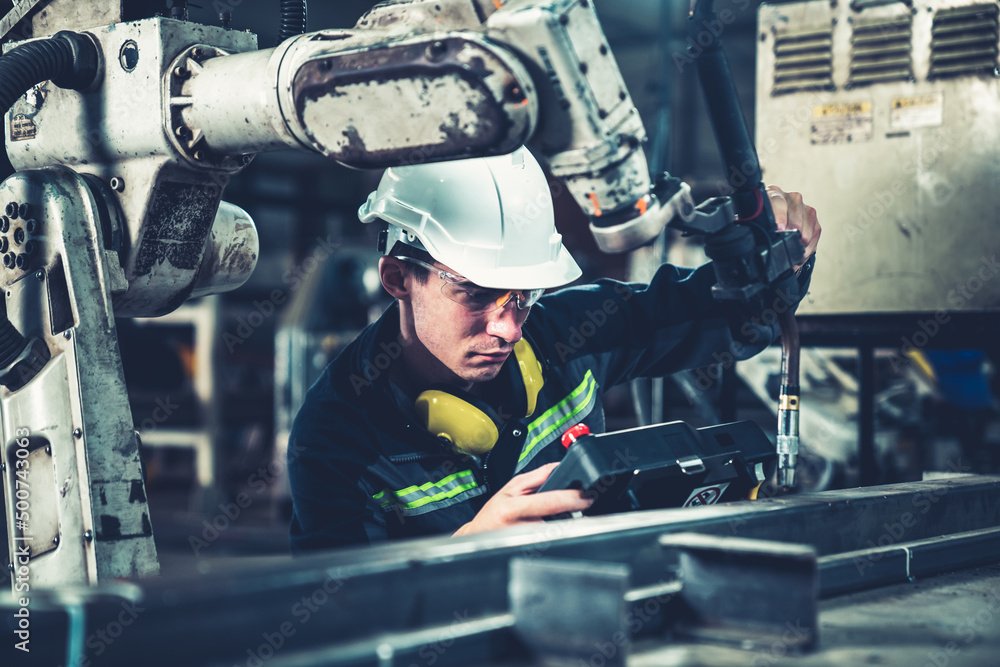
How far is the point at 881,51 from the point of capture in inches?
98.6

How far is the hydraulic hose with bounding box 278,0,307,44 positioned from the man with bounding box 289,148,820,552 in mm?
485

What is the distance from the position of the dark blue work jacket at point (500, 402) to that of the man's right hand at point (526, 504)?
0.99 ft

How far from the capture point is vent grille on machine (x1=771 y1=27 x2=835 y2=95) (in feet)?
8.50

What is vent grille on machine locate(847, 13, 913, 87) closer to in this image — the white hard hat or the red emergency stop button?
the white hard hat

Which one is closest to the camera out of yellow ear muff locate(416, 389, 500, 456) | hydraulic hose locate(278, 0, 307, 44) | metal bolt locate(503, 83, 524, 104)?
metal bolt locate(503, 83, 524, 104)

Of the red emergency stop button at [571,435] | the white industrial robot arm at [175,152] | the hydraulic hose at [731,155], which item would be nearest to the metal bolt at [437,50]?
the white industrial robot arm at [175,152]

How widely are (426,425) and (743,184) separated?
0.72 m

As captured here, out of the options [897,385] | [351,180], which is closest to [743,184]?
[897,385]

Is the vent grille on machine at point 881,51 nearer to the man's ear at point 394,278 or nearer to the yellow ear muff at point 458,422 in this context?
the man's ear at point 394,278

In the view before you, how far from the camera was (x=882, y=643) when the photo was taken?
0.94 metres

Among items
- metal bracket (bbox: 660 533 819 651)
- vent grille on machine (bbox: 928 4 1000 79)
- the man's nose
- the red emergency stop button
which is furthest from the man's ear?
vent grille on machine (bbox: 928 4 1000 79)

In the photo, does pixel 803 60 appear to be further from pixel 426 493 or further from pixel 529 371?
pixel 426 493

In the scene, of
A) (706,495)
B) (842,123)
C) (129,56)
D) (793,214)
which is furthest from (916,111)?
(129,56)

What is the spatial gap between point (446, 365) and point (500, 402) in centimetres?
17
